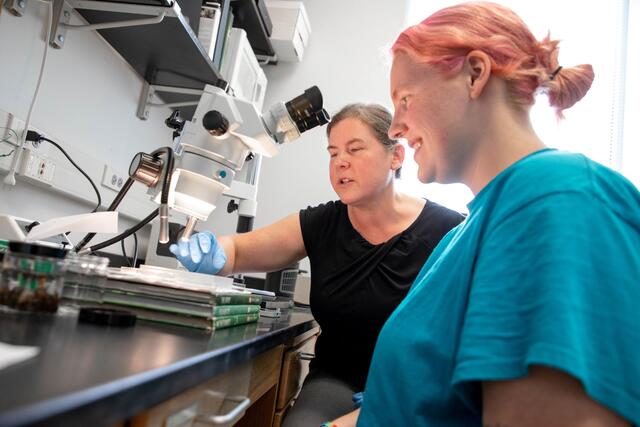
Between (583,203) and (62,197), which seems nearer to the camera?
(583,203)

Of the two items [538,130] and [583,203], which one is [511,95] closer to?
[538,130]

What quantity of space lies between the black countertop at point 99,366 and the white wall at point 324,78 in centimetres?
200

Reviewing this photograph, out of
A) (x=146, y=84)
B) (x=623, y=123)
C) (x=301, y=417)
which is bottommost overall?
(x=301, y=417)

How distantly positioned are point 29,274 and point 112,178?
1.25m

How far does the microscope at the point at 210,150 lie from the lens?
35.9 inches

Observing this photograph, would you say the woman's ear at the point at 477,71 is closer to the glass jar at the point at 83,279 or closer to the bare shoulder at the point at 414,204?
the glass jar at the point at 83,279

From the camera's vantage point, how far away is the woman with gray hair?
133cm

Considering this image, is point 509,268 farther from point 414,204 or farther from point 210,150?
point 414,204

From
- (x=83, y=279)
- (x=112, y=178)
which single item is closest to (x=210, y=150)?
(x=83, y=279)

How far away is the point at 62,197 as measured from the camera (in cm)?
155

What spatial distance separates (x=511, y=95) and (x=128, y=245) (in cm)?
174

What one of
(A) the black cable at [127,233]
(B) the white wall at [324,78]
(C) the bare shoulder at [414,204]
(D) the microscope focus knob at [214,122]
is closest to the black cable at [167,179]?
(D) the microscope focus knob at [214,122]

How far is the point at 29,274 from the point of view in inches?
23.5

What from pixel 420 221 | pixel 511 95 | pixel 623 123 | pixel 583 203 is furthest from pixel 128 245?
pixel 623 123
